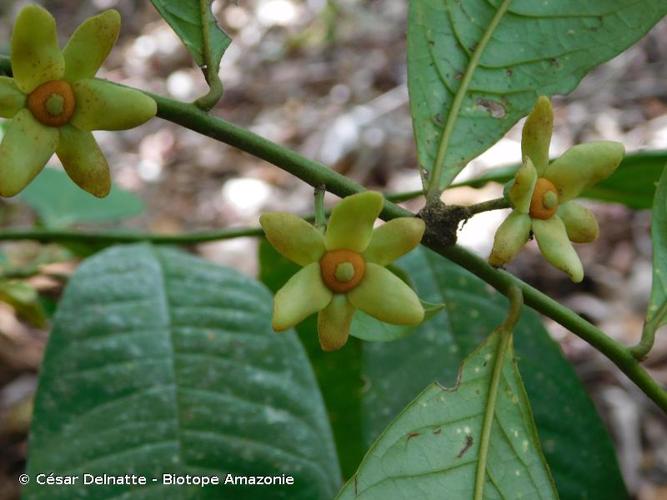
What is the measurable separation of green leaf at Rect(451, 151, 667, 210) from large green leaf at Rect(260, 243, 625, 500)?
23 centimetres

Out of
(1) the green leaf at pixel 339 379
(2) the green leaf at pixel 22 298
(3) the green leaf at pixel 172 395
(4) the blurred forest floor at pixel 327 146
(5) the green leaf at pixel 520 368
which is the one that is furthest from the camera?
(4) the blurred forest floor at pixel 327 146

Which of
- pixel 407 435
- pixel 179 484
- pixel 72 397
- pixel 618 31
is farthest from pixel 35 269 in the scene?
pixel 618 31

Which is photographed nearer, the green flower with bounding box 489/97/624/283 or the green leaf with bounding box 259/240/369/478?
the green flower with bounding box 489/97/624/283

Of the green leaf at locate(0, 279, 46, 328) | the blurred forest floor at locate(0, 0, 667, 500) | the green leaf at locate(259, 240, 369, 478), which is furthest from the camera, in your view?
the blurred forest floor at locate(0, 0, 667, 500)

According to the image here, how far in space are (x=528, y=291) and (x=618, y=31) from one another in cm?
40

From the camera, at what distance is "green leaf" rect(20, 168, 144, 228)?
8.17 feet

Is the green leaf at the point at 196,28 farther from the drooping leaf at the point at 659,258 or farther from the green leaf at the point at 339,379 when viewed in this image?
the green leaf at the point at 339,379

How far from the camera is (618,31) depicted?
44.6 inches

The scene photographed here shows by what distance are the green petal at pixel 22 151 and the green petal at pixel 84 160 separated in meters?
0.02

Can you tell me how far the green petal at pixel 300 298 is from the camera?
0.86 metres

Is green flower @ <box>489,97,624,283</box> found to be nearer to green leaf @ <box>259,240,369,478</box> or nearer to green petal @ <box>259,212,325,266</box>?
green petal @ <box>259,212,325,266</box>

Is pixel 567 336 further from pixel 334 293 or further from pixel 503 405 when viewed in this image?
pixel 334 293

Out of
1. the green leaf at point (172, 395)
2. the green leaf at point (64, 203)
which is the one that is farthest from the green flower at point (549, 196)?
the green leaf at point (64, 203)

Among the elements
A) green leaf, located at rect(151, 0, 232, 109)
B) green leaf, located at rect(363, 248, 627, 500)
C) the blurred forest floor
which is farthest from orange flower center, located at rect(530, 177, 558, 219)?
the blurred forest floor
